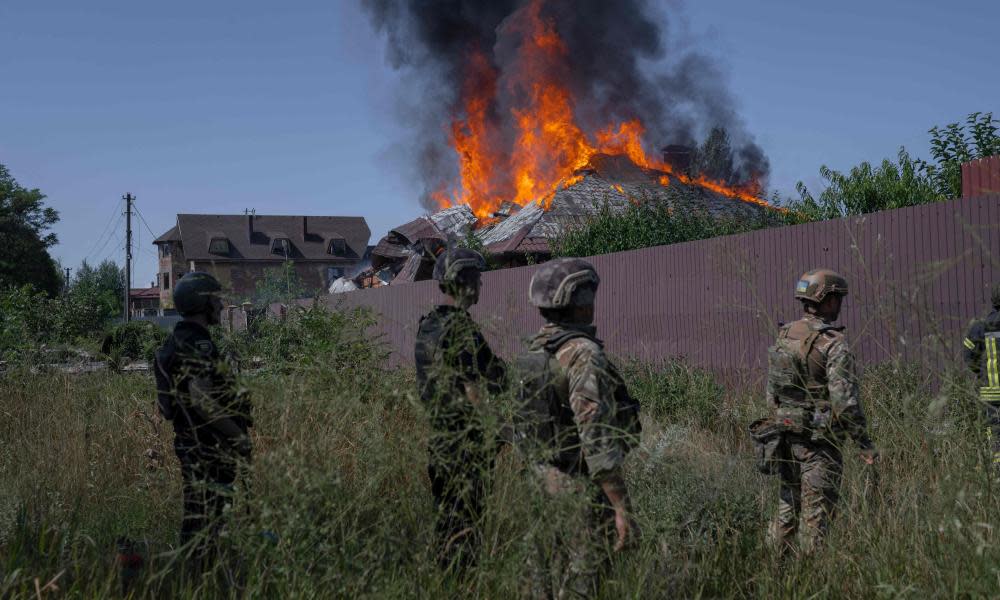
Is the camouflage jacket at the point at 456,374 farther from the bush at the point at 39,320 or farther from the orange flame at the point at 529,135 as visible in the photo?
the orange flame at the point at 529,135

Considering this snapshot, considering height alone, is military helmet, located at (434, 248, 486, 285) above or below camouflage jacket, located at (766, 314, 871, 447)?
above

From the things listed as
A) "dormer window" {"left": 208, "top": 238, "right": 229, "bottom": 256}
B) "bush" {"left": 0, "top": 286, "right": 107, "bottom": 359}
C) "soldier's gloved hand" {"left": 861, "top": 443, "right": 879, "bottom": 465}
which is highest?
"dormer window" {"left": 208, "top": 238, "right": 229, "bottom": 256}

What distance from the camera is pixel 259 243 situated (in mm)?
65000

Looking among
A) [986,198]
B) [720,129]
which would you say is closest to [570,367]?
[986,198]

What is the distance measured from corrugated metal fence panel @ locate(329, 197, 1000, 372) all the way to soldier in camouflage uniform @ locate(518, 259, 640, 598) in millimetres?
188

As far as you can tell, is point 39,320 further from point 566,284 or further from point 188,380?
point 566,284

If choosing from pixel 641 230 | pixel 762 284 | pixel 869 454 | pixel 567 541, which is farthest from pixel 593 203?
pixel 567 541

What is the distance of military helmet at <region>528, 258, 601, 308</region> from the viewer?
3.31m

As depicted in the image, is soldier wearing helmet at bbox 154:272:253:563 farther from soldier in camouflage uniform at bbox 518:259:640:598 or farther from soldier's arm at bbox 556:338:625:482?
soldier's arm at bbox 556:338:625:482

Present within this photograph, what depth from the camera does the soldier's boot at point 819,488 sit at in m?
4.39

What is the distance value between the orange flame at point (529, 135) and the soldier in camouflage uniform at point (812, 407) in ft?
86.8

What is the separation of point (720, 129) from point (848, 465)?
35.4 m

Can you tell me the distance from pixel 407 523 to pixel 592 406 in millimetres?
760

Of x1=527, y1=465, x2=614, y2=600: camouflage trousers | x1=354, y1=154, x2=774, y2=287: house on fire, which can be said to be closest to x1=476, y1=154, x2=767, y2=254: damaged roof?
x1=354, y1=154, x2=774, y2=287: house on fire
